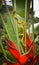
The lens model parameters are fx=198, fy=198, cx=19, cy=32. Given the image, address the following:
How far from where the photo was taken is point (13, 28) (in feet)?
1.88

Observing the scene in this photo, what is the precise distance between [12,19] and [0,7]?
0.39ft

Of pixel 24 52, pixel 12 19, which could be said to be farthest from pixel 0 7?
pixel 24 52

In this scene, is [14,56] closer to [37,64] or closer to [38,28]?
[37,64]

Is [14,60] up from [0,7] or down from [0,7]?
→ down

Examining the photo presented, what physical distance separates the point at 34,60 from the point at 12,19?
148mm

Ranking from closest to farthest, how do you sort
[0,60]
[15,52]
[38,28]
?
1. [15,52]
2. [0,60]
3. [38,28]

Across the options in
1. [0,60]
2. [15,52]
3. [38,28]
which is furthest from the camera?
[38,28]

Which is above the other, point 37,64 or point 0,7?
point 0,7

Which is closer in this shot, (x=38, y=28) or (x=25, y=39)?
(x=25, y=39)

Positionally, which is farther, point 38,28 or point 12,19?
point 38,28

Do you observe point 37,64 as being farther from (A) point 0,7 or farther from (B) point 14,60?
(A) point 0,7

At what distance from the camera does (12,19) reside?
59 centimetres

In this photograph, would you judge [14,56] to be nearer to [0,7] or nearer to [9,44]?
[9,44]

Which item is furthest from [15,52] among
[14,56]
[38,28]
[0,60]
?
[38,28]
